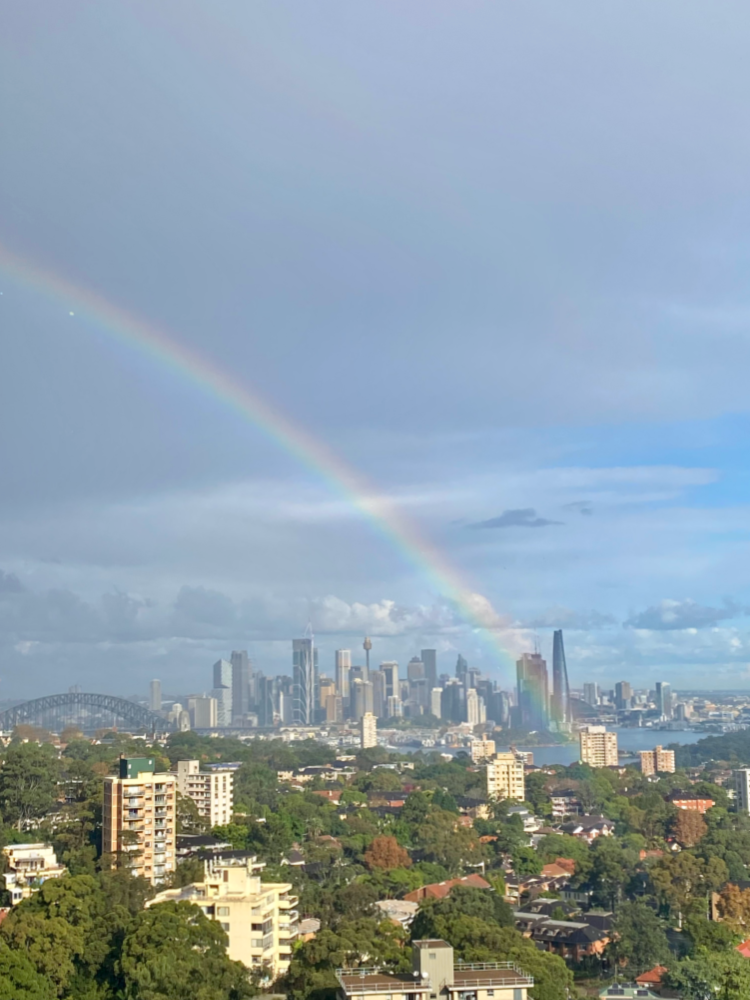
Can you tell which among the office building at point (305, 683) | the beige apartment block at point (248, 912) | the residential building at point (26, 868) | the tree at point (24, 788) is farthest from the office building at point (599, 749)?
the office building at point (305, 683)

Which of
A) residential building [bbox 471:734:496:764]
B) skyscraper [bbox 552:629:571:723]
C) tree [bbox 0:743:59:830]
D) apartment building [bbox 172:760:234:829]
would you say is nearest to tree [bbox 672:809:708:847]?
apartment building [bbox 172:760:234:829]

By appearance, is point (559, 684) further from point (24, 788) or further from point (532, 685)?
point (24, 788)

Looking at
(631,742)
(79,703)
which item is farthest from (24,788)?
(631,742)

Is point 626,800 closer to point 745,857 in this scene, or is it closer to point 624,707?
point 745,857

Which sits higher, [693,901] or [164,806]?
[164,806]

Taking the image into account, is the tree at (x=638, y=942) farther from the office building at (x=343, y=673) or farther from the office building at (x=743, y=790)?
the office building at (x=343, y=673)

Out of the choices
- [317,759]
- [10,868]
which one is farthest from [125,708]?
[10,868]
